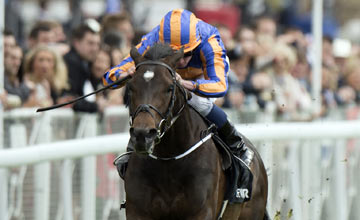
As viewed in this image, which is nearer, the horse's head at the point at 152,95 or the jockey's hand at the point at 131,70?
the horse's head at the point at 152,95

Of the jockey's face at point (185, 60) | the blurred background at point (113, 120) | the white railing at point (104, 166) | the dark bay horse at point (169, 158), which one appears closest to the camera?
the dark bay horse at point (169, 158)

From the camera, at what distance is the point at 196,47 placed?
18.8 ft

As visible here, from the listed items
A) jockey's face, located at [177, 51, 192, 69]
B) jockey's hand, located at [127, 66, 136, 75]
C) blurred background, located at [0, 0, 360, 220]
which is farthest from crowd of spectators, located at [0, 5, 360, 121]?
jockey's hand, located at [127, 66, 136, 75]

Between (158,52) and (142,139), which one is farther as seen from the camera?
(158,52)

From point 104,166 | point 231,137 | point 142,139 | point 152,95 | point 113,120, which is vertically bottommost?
point 104,166

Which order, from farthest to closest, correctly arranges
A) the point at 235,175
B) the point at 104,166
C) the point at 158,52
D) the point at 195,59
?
the point at 104,166 < the point at 235,175 < the point at 195,59 < the point at 158,52

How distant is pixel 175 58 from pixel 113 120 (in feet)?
8.73

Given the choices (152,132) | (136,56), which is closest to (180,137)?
(136,56)

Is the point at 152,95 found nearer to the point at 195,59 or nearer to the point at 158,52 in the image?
the point at 158,52

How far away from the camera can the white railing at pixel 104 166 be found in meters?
6.34

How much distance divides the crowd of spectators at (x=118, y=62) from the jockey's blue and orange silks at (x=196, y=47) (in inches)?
62.2

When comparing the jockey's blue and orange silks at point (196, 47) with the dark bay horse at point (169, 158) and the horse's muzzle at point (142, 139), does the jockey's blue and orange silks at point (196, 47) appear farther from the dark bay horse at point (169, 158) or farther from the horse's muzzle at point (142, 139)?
the horse's muzzle at point (142, 139)

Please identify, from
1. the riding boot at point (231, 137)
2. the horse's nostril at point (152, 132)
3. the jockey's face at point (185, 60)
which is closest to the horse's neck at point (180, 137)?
the jockey's face at point (185, 60)

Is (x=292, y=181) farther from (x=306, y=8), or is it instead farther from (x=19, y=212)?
(x=306, y=8)
